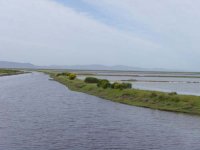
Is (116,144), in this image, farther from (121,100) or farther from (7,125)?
(121,100)

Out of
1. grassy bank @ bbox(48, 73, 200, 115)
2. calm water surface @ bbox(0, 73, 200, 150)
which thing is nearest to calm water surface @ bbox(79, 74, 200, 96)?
grassy bank @ bbox(48, 73, 200, 115)

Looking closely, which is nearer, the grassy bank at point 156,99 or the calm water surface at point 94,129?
the calm water surface at point 94,129

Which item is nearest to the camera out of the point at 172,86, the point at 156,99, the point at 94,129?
the point at 94,129

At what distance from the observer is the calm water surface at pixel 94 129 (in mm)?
21969

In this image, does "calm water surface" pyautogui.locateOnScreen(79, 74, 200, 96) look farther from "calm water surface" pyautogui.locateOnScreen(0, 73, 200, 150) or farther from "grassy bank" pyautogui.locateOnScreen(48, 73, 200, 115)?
"calm water surface" pyautogui.locateOnScreen(0, 73, 200, 150)

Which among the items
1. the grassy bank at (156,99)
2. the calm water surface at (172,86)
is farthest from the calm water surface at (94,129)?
the calm water surface at (172,86)

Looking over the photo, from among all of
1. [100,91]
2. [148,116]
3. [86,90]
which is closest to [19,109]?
[148,116]

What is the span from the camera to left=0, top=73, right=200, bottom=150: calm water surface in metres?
22.0

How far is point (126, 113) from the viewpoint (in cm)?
3622

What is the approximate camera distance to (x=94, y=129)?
88.0 feet

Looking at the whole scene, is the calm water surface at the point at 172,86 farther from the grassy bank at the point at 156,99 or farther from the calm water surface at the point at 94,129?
the calm water surface at the point at 94,129

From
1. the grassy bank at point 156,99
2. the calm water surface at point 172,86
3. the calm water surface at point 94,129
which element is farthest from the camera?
the calm water surface at point 172,86

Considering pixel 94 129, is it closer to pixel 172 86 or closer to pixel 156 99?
pixel 156 99

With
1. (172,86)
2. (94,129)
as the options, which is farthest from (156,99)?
(172,86)
